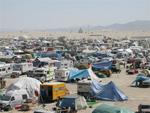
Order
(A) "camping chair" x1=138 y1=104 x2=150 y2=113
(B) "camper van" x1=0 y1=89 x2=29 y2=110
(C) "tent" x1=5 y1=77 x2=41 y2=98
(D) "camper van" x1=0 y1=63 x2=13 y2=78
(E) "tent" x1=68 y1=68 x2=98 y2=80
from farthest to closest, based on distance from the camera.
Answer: (D) "camper van" x1=0 y1=63 x2=13 y2=78 → (E) "tent" x1=68 y1=68 x2=98 y2=80 → (C) "tent" x1=5 y1=77 x2=41 y2=98 → (B) "camper van" x1=0 y1=89 x2=29 y2=110 → (A) "camping chair" x1=138 y1=104 x2=150 y2=113

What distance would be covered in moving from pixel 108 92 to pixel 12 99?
6.17 meters

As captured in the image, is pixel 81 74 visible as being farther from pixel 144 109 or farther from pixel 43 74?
pixel 144 109

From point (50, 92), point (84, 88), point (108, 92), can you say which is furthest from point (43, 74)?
point (108, 92)

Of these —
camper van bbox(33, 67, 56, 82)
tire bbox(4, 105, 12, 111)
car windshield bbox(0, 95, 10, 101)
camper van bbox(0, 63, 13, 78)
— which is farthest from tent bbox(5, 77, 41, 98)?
camper van bbox(0, 63, 13, 78)

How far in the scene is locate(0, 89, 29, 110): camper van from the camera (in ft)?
74.0

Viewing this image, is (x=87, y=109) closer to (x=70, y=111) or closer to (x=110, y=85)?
(x=70, y=111)

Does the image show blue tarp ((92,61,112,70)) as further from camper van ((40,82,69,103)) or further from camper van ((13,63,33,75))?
camper van ((40,82,69,103))

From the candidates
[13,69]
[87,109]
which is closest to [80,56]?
[13,69]

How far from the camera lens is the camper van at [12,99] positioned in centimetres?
2255

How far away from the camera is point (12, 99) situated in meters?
23.3

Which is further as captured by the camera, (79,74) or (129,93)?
(79,74)

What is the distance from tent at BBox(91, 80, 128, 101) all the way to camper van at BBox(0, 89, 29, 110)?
4.44 m

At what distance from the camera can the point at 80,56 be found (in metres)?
56.8

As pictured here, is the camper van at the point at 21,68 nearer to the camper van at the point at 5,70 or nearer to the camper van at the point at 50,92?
the camper van at the point at 5,70
